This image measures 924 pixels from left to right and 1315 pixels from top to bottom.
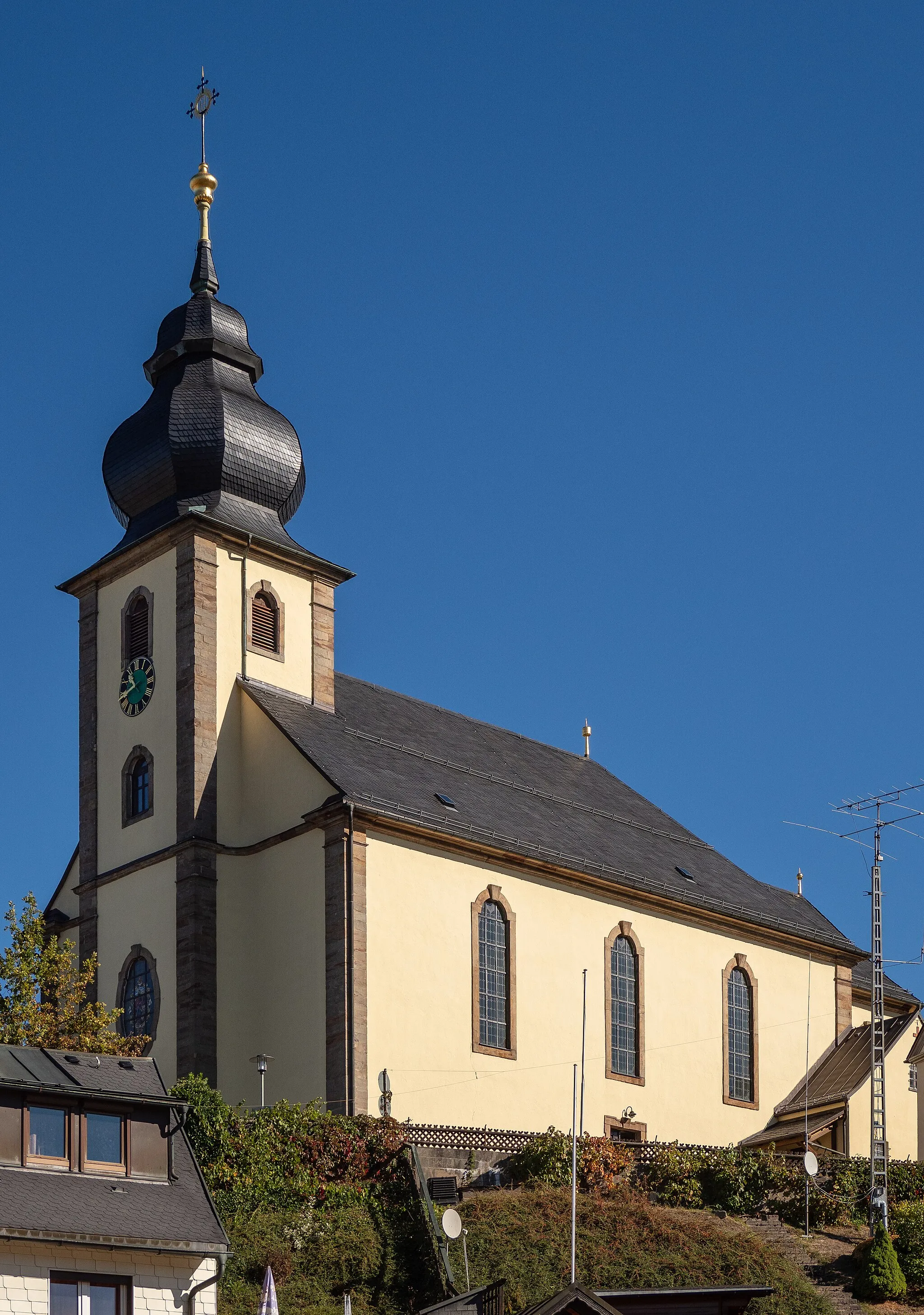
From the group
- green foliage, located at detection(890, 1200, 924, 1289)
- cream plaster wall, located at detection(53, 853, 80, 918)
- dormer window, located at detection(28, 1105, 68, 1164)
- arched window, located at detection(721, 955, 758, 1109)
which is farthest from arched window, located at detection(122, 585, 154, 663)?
dormer window, located at detection(28, 1105, 68, 1164)

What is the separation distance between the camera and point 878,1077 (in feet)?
177

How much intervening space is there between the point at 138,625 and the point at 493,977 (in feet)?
38.3

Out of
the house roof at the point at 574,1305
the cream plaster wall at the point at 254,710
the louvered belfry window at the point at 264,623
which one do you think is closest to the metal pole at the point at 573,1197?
the house roof at the point at 574,1305

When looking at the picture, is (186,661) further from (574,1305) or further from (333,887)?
(574,1305)

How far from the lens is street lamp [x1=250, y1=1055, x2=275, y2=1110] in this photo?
44.8 m

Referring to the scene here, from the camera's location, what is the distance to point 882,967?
4928cm

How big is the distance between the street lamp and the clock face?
8748 mm

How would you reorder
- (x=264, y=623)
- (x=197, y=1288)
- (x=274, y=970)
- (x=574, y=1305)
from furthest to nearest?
1. (x=264, y=623)
2. (x=274, y=970)
3. (x=574, y=1305)
4. (x=197, y=1288)

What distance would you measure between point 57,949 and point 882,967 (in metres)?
17.8

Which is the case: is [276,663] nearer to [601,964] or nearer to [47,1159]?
[601,964]

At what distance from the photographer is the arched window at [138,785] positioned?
50.6 m

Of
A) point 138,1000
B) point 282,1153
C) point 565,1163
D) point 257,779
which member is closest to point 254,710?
point 257,779

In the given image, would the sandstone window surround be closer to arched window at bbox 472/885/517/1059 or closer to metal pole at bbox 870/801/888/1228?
arched window at bbox 472/885/517/1059

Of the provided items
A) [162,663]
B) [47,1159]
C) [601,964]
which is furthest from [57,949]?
[47,1159]
